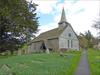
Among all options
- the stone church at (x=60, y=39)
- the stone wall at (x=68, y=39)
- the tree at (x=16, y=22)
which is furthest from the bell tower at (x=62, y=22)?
the tree at (x=16, y=22)

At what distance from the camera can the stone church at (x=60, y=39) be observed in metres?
71.1

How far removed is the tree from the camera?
93.7ft

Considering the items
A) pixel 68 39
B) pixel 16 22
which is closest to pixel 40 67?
pixel 16 22

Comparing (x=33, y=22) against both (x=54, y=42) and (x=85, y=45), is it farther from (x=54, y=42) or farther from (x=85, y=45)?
(x=85, y=45)

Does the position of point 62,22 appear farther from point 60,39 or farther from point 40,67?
point 40,67

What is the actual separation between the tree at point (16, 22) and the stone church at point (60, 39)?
2948 cm

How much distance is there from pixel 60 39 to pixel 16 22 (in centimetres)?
3855

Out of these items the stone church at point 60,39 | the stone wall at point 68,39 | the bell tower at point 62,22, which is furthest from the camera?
the bell tower at point 62,22

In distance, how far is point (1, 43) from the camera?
39.5 meters

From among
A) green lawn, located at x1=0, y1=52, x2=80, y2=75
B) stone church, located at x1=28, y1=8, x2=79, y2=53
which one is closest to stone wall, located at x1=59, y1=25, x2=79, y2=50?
stone church, located at x1=28, y1=8, x2=79, y2=53

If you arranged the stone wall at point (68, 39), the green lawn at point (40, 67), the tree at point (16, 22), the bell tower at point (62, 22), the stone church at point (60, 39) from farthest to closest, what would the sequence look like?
the bell tower at point (62, 22) < the stone wall at point (68, 39) < the stone church at point (60, 39) < the tree at point (16, 22) < the green lawn at point (40, 67)

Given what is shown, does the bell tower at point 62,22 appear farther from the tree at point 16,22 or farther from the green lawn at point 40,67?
the green lawn at point 40,67

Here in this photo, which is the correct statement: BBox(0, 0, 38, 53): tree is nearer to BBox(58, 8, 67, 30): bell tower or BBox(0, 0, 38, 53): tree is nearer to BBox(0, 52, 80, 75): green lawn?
BBox(0, 52, 80, 75): green lawn

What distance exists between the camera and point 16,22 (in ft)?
110
